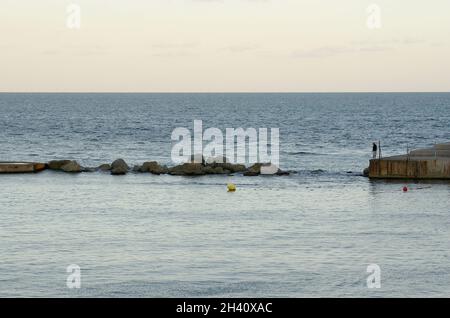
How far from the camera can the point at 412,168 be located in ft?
252

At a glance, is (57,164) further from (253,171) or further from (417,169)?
(417,169)

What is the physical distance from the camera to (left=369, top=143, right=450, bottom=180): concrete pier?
7656cm

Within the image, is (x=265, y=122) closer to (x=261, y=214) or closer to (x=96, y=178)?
(x=96, y=178)

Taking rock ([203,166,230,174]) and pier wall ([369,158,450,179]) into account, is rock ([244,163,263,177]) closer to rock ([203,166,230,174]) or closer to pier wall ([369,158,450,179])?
rock ([203,166,230,174])

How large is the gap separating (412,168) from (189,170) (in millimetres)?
20488

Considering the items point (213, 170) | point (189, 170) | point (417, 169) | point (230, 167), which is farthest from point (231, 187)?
point (417, 169)

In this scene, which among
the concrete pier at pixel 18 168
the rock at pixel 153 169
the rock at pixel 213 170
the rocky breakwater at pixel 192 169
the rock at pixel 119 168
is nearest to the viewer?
the rocky breakwater at pixel 192 169

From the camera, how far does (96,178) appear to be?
8400cm

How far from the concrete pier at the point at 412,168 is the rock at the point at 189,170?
1574 centimetres

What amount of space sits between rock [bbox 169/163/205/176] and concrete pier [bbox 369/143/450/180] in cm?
1574

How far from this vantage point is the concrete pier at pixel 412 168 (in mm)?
76562

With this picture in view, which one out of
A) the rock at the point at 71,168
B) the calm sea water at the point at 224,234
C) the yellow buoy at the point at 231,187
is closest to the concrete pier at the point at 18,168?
the calm sea water at the point at 224,234

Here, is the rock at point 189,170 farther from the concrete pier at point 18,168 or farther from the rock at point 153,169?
the concrete pier at point 18,168
